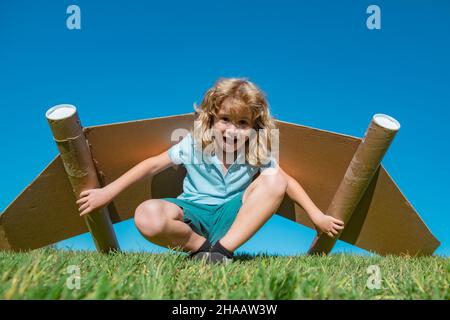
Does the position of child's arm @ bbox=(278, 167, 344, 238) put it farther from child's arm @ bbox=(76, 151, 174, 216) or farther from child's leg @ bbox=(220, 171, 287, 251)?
child's arm @ bbox=(76, 151, 174, 216)

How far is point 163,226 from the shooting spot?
8.48 feet

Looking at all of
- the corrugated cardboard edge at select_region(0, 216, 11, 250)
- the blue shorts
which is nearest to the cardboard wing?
the corrugated cardboard edge at select_region(0, 216, 11, 250)

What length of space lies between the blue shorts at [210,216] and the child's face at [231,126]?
1.34 ft

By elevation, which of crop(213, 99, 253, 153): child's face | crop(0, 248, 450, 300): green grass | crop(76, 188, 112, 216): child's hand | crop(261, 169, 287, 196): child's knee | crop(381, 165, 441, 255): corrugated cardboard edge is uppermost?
crop(213, 99, 253, 153): child's face

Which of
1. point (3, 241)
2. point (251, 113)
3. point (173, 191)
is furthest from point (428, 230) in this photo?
point (3, 241)

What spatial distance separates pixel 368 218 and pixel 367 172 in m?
0.61

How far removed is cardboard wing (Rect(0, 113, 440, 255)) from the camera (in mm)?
3082

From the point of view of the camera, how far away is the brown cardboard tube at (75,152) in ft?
8.62

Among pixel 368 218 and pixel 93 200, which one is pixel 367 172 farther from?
pixel 93 200

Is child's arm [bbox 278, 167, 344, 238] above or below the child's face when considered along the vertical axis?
below

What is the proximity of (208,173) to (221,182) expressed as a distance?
12 centimetres

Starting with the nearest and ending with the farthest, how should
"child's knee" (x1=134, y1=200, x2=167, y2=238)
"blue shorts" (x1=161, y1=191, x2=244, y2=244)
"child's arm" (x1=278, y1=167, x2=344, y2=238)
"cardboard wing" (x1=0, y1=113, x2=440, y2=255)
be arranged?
"child's knee" (x1=134, y1=200, x2=167, y2=238), "blue shorts" (x1=161, y1=191, x2=244, y2=244), "child's arm" (x1=278, y1=167, x2=344, y2=238), "cardboard wing" (x1=0, y1=113, x2=440, y2=255)
